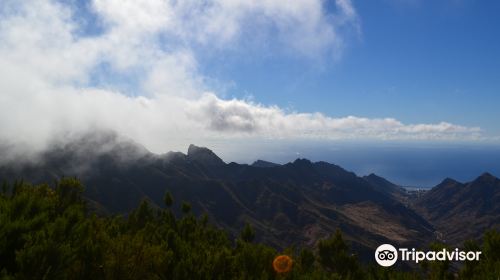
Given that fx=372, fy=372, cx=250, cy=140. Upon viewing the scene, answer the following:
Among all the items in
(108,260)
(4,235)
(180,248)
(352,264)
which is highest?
(4,235)

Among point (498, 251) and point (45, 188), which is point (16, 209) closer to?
point (45, 188)

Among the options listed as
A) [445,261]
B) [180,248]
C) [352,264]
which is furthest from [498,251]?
[180,248]

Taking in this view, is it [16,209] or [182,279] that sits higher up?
[16,209]

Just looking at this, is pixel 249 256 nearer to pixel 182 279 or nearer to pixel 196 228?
pixel 182 279

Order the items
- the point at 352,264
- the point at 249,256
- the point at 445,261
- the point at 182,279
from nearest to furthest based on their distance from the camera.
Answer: the point at 182,279 → the point at 249,256 → the point at 445,261 → the point at 352,264

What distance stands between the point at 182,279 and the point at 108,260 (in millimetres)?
4216

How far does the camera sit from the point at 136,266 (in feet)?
62.6

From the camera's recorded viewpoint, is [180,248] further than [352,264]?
No

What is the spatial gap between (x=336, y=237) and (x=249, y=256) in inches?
819

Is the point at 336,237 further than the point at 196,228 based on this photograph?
No

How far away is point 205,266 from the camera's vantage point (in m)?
21.6

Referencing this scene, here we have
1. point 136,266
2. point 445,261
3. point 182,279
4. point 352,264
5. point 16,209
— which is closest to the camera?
point 16,209

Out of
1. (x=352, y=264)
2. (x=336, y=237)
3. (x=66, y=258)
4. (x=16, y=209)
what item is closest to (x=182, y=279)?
(x=66, y=258)

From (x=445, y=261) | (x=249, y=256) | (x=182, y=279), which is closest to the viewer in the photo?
(x=182, y=279)
